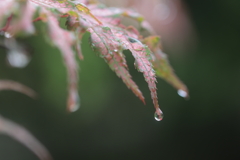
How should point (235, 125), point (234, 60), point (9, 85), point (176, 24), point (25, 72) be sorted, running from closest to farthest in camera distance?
point (9, 85) → point (176, 24) → point (25, 72) → point (234, 60) → point (235, 125)

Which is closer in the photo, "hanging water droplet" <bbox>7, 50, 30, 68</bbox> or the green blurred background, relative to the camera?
"hanging water droplet" <bbox>7, 50, 30, 68</bbox>

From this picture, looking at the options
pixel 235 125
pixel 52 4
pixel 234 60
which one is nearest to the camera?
pixel 52 4

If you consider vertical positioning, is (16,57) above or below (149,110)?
above

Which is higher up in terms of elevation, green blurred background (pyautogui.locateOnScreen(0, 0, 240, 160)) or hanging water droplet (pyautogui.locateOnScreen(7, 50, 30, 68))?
hanging water droplet (pyautogui.locateOnScreen(7, 50, 30, 68))

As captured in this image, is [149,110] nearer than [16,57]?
No

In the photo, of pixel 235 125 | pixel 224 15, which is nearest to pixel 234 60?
pixel 224 15

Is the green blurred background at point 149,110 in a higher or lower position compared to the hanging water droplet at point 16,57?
lower

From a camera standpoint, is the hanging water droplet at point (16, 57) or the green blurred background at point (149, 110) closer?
the hanging water droplet at point (16, 57)

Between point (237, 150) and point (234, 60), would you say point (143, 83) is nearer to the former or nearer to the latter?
point (234, 60)
